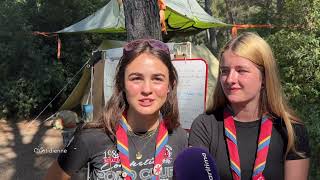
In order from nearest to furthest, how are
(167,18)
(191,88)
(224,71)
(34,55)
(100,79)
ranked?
1. (224,71)
2. (191,88)
3. (100,79)
4. (167,18)
5. (34,55)

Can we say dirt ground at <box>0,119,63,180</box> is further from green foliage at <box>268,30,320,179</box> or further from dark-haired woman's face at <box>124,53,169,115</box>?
dark-haired woman's face at <box>124,53,169,115</box>

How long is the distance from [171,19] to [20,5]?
17.0ft

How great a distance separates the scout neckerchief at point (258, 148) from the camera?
172 cm

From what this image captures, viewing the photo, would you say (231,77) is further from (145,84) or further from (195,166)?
(195,166)

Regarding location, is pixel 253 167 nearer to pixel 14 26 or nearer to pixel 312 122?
pixel 312 122

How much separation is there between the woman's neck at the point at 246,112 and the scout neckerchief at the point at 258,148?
60 millimetres

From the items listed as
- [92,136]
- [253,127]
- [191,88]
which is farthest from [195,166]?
[191,88]

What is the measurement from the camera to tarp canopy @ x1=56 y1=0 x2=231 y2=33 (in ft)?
27.0

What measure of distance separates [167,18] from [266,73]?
728 centimetres

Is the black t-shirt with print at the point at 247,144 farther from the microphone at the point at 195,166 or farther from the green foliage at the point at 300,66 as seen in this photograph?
the green foliage at the point at 300,66

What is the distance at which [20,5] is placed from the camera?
11586 mm

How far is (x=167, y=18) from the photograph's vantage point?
892 centimetres

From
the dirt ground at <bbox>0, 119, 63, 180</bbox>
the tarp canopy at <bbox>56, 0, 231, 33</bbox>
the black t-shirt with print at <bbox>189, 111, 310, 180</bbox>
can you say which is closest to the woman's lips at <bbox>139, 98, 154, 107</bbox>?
the black t-shirt with print at <bbox>189, 111, 310, 180</bbox>

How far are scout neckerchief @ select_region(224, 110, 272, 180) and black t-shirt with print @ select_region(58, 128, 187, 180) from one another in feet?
0.87
